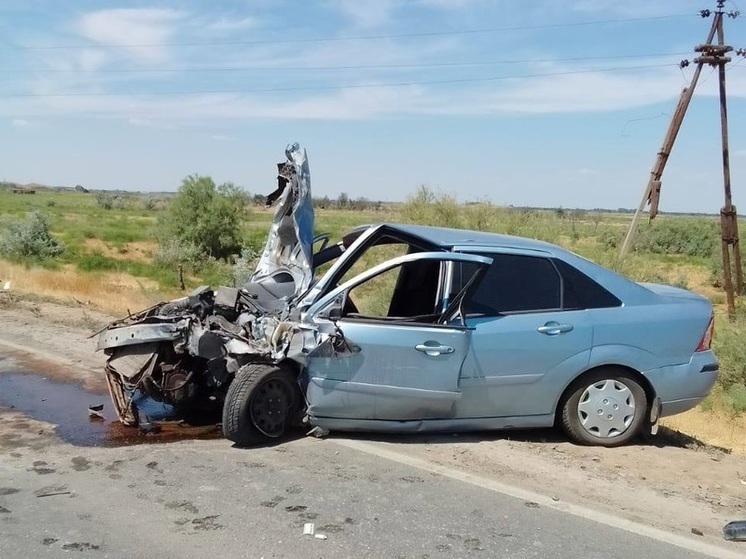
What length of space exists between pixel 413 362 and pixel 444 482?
3.23ft

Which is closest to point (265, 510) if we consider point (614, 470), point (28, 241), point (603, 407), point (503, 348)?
point (503, 348)

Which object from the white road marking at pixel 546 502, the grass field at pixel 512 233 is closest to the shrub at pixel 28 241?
the grass field at pixel 512 233

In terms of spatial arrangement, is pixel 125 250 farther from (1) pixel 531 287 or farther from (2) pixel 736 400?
(1) pixel 531 287

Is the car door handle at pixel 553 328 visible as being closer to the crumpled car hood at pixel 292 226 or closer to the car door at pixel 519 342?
the car door at pixel 519 342

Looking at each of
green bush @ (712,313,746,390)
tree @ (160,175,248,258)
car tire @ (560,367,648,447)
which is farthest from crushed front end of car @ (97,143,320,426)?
tree @ (160,175,248,258)

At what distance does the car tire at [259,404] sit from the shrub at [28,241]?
31.5 meters

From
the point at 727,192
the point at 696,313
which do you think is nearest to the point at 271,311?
the point at 696,313

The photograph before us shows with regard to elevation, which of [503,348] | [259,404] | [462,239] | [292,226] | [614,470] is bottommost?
[614,470]

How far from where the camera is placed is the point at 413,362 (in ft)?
18.5

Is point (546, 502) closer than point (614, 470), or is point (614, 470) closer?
point (546, 502)

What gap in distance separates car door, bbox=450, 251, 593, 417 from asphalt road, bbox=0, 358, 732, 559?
932 mm

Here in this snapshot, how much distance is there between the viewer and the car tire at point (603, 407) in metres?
5.98

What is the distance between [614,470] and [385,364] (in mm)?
1910

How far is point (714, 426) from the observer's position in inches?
407
